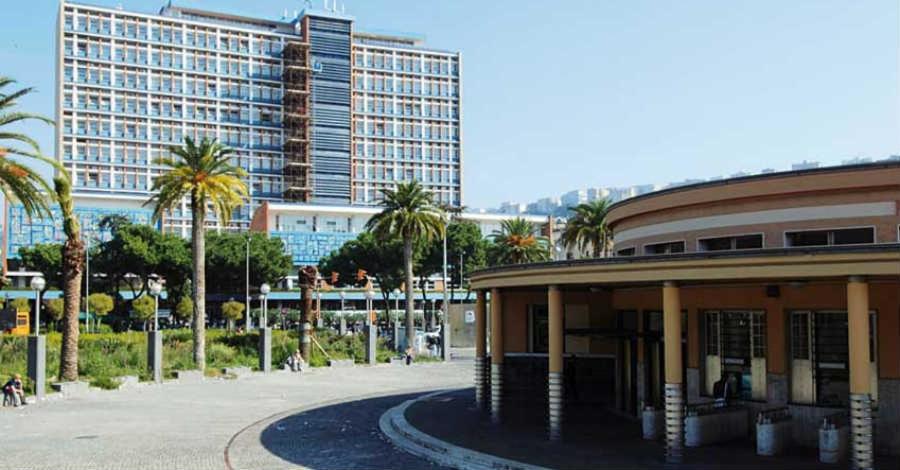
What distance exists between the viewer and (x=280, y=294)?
117688 mm

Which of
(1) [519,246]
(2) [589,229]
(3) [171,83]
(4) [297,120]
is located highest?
(3) [171,83]

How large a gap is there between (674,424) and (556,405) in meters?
3.51

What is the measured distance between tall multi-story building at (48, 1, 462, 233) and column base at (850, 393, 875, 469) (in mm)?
120699

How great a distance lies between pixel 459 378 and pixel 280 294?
76.6 meters

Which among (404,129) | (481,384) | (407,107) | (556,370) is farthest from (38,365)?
(407,107)

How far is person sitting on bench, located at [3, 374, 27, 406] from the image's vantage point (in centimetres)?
3278

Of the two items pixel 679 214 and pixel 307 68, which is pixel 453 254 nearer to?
pixel 307 68

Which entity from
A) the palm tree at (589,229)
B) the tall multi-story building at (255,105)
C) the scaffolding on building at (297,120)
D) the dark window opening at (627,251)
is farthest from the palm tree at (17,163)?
the scaffolding on building at (297,120)

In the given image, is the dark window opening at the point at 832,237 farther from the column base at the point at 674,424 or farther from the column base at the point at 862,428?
the column base at the point at 674,424

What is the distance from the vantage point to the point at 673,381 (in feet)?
63.7

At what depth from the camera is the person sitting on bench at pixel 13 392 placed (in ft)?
108

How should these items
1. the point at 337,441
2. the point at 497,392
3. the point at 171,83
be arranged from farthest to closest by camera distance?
the point at 171,83
the point at 497,392
the point at 337,441

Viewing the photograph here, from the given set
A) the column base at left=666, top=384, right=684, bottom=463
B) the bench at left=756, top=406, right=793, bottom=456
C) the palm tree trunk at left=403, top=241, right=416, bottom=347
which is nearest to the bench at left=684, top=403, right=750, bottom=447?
the bench at left=756, top=406, right=793, bottom=456

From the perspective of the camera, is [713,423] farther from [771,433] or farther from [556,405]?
[556,405]
